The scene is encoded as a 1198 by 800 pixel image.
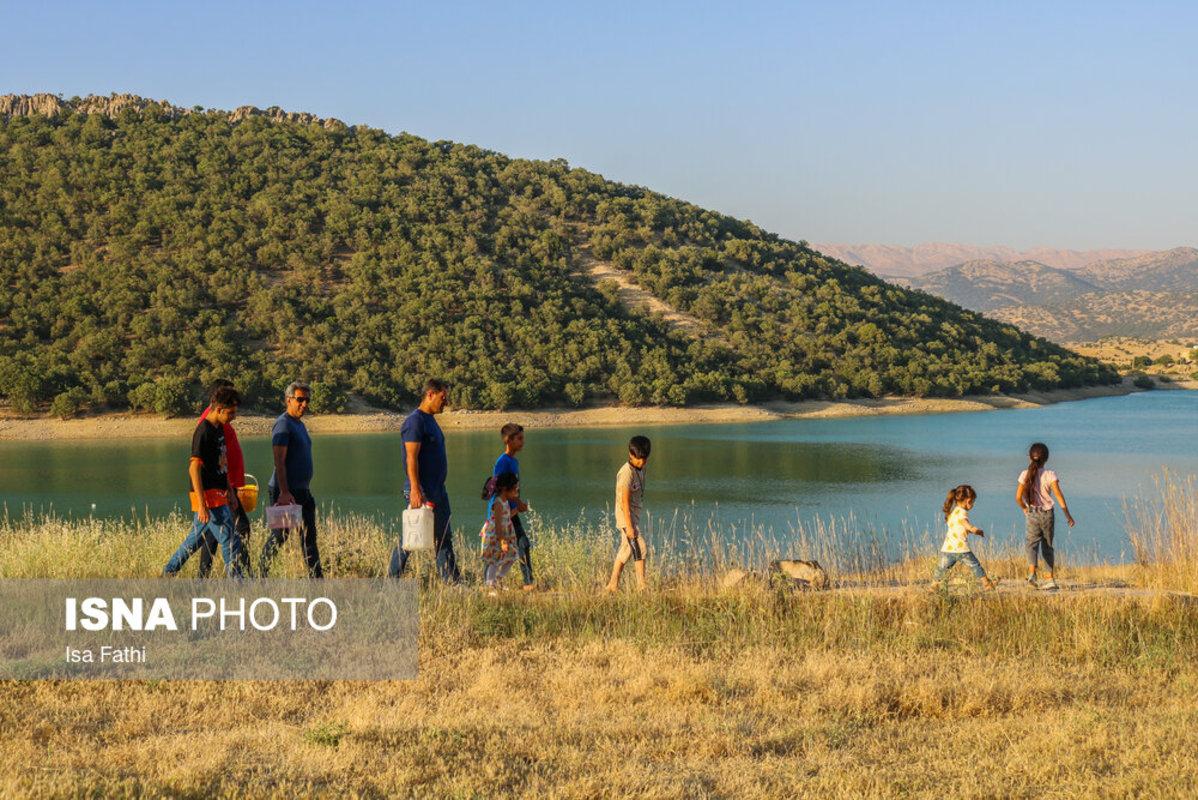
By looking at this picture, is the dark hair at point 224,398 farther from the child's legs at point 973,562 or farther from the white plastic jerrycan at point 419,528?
the child's legs at point 973,562

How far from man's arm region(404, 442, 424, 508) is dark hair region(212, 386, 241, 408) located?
52.1 inches

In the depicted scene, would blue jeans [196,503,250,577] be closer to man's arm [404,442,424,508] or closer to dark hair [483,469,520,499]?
man's arm [404,442,424,508]

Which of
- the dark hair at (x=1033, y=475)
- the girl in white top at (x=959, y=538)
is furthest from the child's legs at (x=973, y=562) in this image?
the dark hair at (x=1033, y=475)

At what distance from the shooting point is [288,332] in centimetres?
5462

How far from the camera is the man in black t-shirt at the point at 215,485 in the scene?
7.40 m

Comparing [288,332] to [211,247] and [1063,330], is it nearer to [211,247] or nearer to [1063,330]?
[211,247]

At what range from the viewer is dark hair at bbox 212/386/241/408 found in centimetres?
743

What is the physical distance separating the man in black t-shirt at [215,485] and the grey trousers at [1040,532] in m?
7.44

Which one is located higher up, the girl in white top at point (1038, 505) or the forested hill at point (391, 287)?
the forested hill at point (391, 287)

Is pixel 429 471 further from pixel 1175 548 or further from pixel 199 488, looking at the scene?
pixel 1175 548

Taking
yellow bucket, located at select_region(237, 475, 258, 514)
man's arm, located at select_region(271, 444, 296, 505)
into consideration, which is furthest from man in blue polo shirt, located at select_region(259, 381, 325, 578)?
yellow bucket, located at select_region(237, 475, 258, 514)

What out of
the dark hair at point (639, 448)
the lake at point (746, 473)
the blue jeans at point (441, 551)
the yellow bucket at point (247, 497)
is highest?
the dark hair at point (639, 448)

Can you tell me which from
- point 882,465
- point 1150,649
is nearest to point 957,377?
point 882,465

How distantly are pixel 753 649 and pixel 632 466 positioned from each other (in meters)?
1.96
